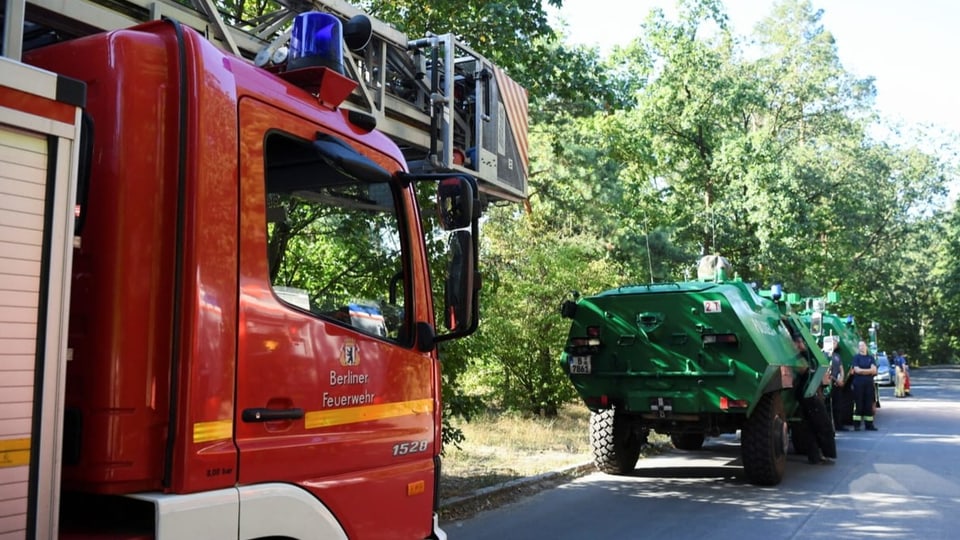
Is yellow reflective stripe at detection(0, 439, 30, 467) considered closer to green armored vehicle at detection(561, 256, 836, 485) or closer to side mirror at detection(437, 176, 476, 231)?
side mirror at detection(437, 176, 476, 231)

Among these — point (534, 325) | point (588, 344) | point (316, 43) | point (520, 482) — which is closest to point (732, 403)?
point (588, 344)

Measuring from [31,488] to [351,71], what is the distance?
303 centimetres

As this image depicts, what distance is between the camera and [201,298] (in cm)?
264

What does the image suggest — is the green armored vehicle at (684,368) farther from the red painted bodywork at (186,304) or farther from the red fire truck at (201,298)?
the red painted bodywork at (186,304)

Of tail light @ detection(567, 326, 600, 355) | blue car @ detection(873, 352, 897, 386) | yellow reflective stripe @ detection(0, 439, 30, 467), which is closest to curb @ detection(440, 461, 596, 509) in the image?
tail light @ detection(567, 326, 600, 355)

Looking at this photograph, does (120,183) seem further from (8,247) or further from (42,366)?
(42,366)

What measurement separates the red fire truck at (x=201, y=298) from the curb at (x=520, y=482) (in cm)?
417

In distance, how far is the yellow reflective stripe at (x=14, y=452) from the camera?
6.83ft

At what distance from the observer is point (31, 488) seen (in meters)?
2.15

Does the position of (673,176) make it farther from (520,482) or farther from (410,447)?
(410,447)

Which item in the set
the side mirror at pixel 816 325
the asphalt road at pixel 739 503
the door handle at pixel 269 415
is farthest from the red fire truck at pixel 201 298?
the side mirror at pixel 816 325

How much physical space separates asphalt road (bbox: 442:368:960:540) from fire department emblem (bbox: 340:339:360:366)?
4050mm

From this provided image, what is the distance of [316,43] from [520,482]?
644 cm

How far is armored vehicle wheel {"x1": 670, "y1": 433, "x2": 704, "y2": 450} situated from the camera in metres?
11.6
